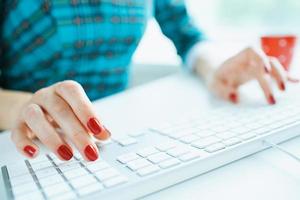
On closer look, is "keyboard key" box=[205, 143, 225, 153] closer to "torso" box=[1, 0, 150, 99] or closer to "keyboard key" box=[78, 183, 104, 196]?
"keyboard key" box=[78, 183, 104, 196]

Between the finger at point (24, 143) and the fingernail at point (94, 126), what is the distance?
0.25 ft

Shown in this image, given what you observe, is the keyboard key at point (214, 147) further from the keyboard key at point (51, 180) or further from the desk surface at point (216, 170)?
the keyboard key at point (51, 180)

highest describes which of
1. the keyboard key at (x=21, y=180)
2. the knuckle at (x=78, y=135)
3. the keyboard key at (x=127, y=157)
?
the knuckle at (x=78, y=135)

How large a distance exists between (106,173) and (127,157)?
0.05 meters

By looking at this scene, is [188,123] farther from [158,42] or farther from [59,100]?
[158,42]

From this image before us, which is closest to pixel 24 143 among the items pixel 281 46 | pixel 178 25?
pixel 281 46

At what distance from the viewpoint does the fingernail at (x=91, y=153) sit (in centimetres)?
44

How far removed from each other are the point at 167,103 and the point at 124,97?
0.39 ft

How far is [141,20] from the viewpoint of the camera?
0.98 meters

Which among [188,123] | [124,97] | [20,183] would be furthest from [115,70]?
[20,183]

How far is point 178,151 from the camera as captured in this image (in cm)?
44

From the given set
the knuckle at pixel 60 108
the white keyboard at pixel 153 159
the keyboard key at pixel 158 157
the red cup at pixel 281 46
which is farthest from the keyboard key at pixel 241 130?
the red cup at pixel 281 46

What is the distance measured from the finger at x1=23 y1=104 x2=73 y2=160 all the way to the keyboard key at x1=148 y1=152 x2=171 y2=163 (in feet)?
0.30

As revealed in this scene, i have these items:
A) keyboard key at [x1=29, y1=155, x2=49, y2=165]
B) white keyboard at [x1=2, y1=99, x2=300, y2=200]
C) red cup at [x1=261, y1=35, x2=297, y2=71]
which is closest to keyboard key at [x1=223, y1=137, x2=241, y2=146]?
white keyboard at [x1=2, y1=99, x2=300, y2=200]
